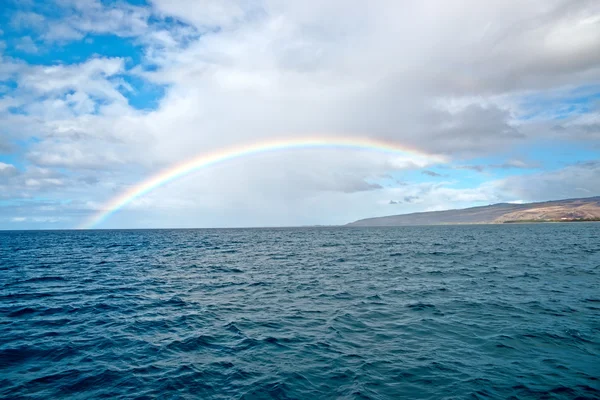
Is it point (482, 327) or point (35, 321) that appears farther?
point (35, 321)

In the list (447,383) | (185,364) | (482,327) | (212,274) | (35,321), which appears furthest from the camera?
(212,274)

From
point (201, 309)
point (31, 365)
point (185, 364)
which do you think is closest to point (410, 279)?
point (201, 309)

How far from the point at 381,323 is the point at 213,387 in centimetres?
1027

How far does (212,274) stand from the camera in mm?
39188

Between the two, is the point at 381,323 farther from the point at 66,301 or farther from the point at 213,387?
the point at 66,301

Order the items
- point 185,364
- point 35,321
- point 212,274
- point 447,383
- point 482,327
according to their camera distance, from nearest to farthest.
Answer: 1. point 447,383
2. point 185,364
3. point 482,327
4. point 35,321
5. point 212,274

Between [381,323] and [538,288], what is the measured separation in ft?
54.6

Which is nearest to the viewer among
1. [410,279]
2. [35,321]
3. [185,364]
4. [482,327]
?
[185,364]

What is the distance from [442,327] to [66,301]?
26844 mm

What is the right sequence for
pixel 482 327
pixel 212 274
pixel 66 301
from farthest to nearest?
pixel 212 274 < pixel 66 301 < pixel 482 327

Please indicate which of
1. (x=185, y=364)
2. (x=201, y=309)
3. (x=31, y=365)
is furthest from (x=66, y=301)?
(x=185, y=364)

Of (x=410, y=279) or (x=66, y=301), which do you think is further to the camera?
(x=410, y=279)

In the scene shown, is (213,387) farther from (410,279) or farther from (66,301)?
(410,279)

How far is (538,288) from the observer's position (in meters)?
27.2
